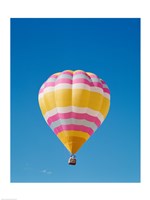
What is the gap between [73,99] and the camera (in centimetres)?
1989

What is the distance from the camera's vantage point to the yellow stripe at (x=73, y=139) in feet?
65.5

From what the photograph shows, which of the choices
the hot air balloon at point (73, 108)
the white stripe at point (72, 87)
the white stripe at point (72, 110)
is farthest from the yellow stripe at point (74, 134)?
the white stripe at point (72, 87)

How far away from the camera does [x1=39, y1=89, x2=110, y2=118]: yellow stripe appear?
1988 cm

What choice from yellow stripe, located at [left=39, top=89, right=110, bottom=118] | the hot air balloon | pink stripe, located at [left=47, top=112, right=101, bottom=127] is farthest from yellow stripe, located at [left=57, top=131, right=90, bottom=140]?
yellow stripe, located at [left=39, top=89, right=110, bottom=118]

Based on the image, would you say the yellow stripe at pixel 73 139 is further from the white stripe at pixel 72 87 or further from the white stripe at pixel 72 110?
the white stripe at pixel 72 87

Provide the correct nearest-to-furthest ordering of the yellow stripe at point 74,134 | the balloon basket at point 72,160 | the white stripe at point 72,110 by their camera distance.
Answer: the balloon basket at point 72,160, the white stripe at point 72,110, the yellow stripe at point 74,134

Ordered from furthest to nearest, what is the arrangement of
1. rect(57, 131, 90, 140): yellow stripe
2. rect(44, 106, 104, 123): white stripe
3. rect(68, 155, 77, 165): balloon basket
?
rect(57, 131, 90, 140): yellow stripe
rect(44, 106, 104, 123): white stripe
rect(68, 155, 77, 165): balloon basket

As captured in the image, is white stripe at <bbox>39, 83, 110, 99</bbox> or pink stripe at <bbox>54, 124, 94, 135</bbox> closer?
pink stripe at <bbox>54, 124, 94, 135</bbox>

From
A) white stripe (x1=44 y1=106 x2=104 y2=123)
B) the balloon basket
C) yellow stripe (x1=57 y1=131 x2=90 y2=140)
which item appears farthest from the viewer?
yellow stripe (x1=57 y1=131 x2=90 y2=140)

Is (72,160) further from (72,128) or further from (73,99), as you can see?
(73,99)

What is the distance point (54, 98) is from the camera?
790 inches

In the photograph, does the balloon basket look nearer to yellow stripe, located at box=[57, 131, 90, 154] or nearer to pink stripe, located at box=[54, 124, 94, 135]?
yellow stripe, located at box=[57, 131, 90, 154]

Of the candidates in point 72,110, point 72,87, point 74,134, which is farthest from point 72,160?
point 72,87
